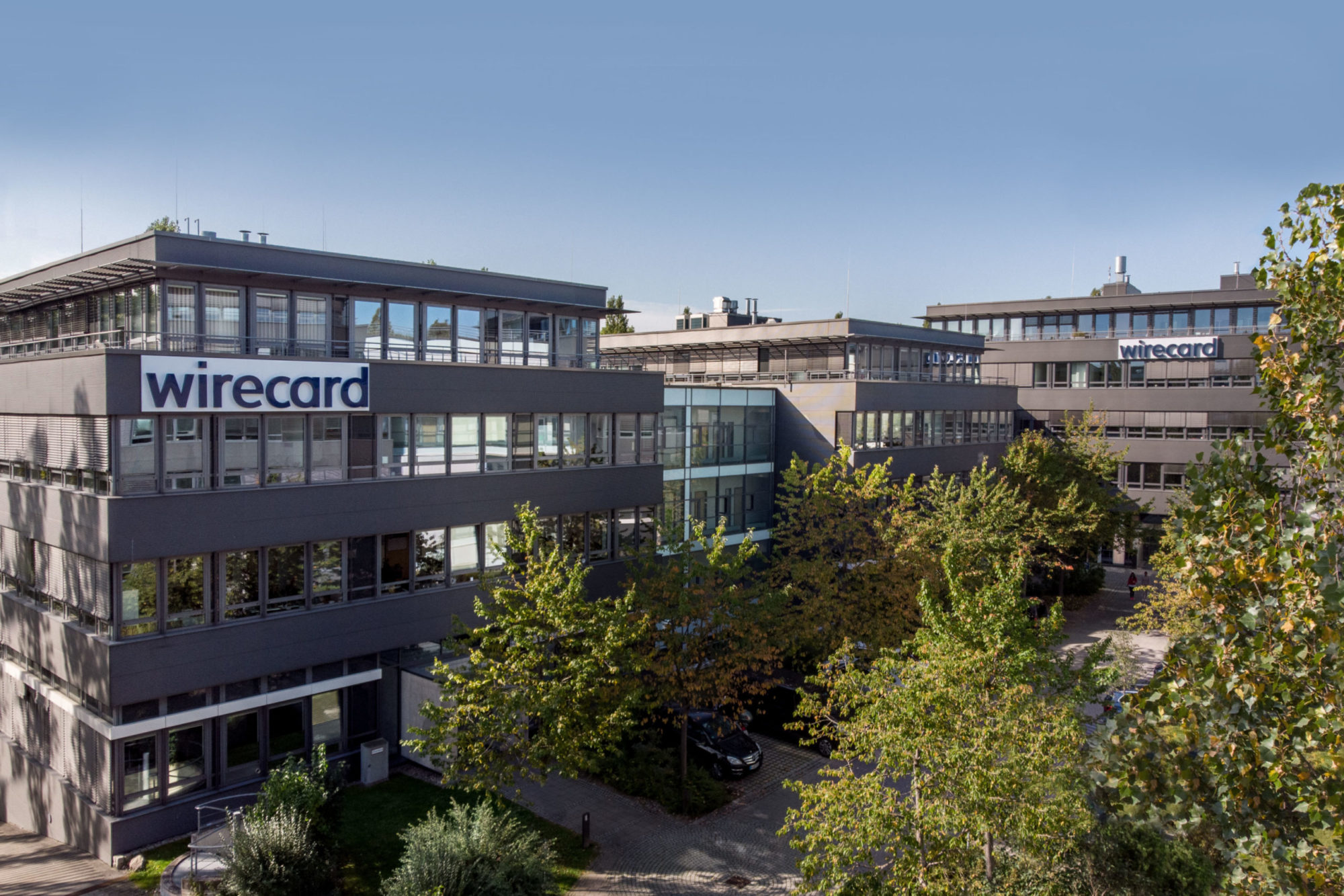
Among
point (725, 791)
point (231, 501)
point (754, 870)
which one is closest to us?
point (754, 870)

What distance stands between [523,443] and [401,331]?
483 cm

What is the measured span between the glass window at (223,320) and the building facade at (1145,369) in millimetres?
46124

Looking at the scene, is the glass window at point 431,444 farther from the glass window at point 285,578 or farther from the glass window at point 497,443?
the glass window at point 285,578

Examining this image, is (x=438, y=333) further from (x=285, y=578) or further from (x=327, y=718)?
(x=327, y=718)

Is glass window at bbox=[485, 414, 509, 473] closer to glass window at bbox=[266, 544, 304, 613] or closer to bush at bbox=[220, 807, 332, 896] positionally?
glass window at bbox=[266, 544, 304, 613]

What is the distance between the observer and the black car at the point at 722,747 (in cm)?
2694

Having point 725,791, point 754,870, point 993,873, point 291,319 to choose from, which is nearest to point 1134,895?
point 993,873

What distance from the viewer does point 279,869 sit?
60.9ft

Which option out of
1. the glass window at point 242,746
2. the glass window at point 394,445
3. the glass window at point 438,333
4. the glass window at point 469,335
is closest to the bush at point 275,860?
the glass window at point 242,746

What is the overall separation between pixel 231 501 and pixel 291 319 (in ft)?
17.5

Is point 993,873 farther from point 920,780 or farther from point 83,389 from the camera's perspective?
point 83,389

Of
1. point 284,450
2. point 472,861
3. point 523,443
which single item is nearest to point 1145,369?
point 523,443

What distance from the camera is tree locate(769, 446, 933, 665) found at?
28.7 m

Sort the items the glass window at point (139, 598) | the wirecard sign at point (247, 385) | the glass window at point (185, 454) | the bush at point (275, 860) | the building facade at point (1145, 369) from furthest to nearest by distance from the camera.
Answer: the building facade at point (1145, 369) → the glass window at point (185, 454) → the glass window at point (139, 598) → the wirecard sign at point (247, 385) → the bush at point (275, 860)
